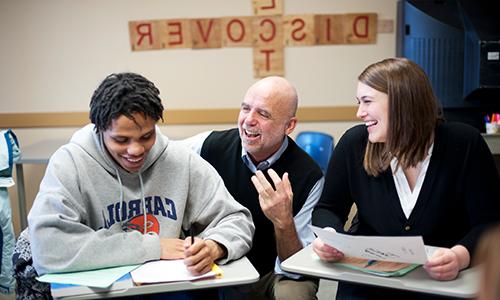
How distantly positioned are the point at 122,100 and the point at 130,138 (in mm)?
112

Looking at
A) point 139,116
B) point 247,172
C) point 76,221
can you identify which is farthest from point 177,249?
point 247,172

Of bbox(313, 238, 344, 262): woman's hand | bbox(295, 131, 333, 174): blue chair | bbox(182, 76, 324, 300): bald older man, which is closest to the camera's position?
bbox(313, 238, 344, 262): woman's hand

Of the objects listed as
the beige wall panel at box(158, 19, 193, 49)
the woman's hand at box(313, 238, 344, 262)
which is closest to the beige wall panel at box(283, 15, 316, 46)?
the beige wall panel at box(158, 19, 193, 49)

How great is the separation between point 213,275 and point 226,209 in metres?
0.32

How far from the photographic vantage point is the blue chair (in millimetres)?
3777

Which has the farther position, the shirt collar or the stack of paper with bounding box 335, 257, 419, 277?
the shirt collar

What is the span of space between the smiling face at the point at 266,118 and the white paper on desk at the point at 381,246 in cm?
67

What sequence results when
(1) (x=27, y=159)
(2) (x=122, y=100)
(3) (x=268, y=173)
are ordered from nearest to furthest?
(2) (x=122, y=100) → (3) (x=268, y=173) → (1) (x=27, y=159)

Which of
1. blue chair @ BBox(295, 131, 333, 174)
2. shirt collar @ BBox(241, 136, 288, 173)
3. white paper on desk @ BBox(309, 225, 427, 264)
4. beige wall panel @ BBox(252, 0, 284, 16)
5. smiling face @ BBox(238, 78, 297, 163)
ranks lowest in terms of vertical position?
blue chair @ BBox(295, 131, 333, 174)

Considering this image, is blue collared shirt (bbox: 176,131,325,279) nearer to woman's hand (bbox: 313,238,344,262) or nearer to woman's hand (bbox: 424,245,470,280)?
woman's hand (bbox: 313,238,344,262)

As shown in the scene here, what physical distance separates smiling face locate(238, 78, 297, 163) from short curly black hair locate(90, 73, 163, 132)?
0.52 m

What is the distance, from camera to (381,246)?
1.37 metres

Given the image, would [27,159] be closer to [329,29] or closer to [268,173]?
[268,173]

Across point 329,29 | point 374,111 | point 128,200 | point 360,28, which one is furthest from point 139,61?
point 374,111
